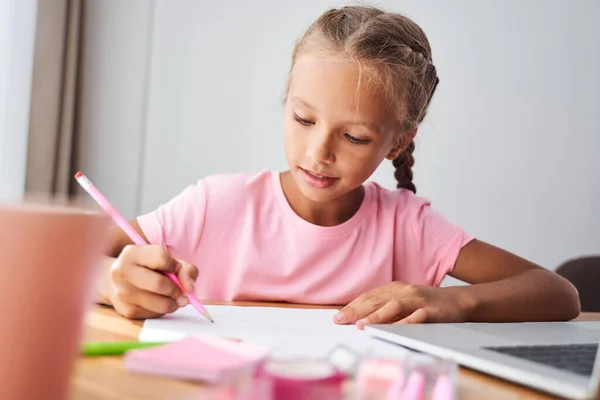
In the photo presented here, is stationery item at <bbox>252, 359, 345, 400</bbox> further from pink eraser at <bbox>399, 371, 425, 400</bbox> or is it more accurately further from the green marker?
the green marker

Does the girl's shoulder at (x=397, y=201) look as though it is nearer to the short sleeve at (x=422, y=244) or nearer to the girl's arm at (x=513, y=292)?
the short sleeve at (x=422, y=244)

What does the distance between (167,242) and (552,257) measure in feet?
5.46

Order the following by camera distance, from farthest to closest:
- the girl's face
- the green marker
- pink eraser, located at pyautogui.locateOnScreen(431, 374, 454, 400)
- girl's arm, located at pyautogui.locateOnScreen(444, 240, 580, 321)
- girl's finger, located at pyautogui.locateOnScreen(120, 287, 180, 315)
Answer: the girl's face, girl's arm, located at pyautogui.locateOnScreen(444, 240, 580, 321), girl's finger, located at pyautogui.locateOnScreen(120, 287, 180, 315), the green marker, pink eraser, located at pyautogui.locateOnScreen(431, 374, 454, 400)

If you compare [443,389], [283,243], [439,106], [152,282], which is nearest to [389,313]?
[152,282]

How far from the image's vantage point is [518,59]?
2.45m

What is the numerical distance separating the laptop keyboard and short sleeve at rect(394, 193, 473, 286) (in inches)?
24.4

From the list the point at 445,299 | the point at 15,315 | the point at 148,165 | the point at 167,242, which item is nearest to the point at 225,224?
the point at 167,242

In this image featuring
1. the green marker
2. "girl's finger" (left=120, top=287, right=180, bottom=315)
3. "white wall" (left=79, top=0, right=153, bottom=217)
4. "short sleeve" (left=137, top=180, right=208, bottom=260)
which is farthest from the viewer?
"white wall" (left=79, top=0, right=153, bottom=217)

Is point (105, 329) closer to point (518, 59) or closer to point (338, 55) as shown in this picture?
point (338, 55)

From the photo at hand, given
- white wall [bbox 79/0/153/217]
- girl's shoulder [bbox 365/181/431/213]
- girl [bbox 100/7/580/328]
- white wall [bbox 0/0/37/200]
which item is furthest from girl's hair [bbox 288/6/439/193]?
white wall [bbox 79/0/153/217]

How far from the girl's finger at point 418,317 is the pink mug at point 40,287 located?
19.1 inches

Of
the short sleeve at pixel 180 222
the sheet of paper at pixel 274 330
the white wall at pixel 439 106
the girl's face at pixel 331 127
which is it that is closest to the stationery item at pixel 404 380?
the sheet of paper at pixel 274 330

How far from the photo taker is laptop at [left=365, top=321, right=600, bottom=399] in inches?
18.3

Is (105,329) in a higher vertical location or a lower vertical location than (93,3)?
lower
